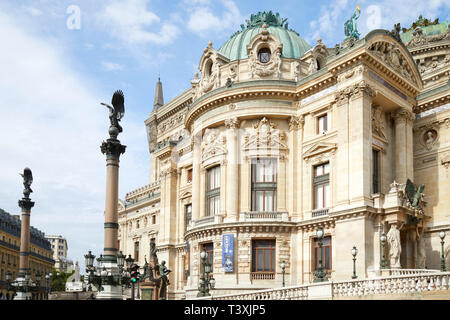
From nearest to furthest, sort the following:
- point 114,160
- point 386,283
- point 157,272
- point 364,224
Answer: point 386,283, point 114,160, point 364,224, point 157,272

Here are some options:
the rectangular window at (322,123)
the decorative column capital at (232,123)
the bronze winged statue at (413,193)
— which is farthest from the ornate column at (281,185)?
the bronze winged statue at (413,193)

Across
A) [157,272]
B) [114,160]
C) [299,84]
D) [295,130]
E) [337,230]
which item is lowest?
[157,272]

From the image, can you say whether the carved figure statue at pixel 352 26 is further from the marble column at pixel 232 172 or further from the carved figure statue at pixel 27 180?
the carved figure statue at pixel 27 180

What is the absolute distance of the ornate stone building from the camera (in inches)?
1496

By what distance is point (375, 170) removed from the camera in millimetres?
41000

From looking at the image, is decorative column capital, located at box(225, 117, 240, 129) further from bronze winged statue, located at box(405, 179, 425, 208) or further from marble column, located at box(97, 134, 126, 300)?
marble column, located at box(97, 134, 126, 300)

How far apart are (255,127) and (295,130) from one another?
3.21 meters

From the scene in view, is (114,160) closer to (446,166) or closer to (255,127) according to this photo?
(255,127)

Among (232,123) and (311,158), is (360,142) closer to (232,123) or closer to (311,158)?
(311,158)

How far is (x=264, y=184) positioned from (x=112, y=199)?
1772cm
